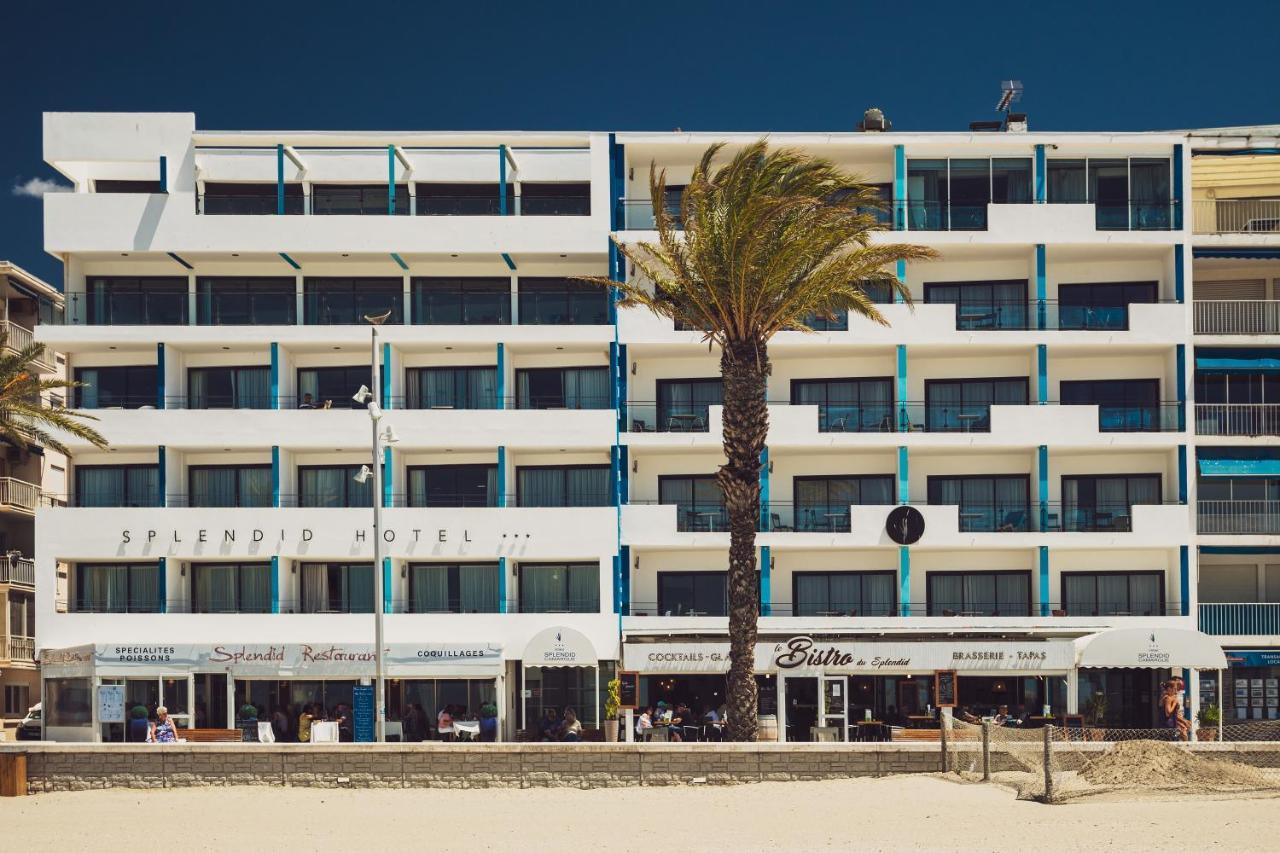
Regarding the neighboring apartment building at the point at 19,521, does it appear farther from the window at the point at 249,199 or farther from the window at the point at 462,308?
the window at the point at 462,308

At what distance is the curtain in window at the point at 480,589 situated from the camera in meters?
47.7

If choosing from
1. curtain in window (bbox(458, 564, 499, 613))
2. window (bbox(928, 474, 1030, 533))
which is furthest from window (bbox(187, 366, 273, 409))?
window (bbox(928, 474, 1030, 533))

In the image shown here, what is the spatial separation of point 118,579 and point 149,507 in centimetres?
224

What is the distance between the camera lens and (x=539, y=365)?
4922 cm

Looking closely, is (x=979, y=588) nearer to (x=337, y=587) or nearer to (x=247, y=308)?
(x=337, y=587)

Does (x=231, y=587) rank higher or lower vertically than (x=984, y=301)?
lower

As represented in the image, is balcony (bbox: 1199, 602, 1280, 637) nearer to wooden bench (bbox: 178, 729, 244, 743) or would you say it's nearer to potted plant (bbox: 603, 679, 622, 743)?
potted plant (bbox: 603, 679, 622, 743)

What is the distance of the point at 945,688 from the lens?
44.0 meters

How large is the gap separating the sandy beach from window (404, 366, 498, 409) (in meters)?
18.8

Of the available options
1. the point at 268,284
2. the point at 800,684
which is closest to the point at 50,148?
the point at 268,284

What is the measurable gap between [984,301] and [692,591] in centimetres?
1195

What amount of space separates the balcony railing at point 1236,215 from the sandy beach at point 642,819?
86.0ft

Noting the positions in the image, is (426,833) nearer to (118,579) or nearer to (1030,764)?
(1030,764)

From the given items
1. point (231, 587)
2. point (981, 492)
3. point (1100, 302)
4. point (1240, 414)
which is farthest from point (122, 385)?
point (1240, 414)
